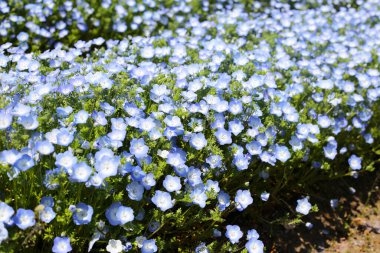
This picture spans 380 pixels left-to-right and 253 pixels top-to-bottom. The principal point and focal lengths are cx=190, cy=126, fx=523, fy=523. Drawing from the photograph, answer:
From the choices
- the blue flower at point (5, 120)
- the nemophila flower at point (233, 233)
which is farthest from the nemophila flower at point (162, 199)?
the blue flower at point (5, 120)

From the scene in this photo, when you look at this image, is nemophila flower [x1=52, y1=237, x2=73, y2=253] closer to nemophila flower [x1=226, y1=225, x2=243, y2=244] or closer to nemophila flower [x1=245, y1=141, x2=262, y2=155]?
nemophila flower [x1=226, y1=225, x2=243, y2=244]

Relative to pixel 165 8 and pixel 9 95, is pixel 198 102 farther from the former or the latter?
pixel 165 8

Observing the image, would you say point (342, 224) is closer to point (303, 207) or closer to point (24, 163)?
point (303, 207)

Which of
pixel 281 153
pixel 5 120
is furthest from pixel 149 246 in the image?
pixel 281 153

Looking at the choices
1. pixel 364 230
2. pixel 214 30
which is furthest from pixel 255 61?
pixel 364 230

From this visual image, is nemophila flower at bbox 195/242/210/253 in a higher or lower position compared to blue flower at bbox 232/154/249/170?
lower

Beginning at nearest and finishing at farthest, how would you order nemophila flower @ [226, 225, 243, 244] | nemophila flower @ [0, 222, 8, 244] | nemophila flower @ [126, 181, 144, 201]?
nemophila flower @ [0, 222, 8, 244], nemophila flower @ [126, 181, 144, 201], nemophila flower @ [226, 225, 243, 244]

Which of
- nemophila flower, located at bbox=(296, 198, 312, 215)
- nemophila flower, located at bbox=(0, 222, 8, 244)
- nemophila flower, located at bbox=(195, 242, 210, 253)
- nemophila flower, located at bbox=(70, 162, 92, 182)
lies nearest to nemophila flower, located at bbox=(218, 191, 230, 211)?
nemophila flower, located at bbox=(195, 242, 210, 253)
